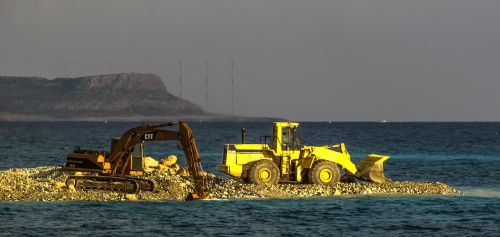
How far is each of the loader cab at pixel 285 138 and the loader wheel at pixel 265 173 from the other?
1.02m

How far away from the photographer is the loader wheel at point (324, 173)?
4519 cm

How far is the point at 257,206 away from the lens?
40.4 m

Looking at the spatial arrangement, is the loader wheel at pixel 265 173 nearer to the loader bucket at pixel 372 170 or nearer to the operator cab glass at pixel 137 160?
the loader bucket at pixel 372 170

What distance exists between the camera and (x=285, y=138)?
151 feet

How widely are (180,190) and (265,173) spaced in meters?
4.23

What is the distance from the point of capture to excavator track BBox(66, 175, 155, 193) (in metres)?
42.6

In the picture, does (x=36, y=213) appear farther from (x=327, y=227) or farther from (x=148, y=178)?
(x=327, y=227)

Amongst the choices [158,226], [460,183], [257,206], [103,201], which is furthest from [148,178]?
Answer: [460,183]

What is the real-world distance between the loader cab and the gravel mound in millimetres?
1701

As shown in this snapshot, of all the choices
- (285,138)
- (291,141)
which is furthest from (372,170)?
(285,138)

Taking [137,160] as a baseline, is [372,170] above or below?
below

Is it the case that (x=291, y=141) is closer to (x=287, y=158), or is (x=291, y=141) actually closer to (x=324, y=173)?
(x=287, y=158)

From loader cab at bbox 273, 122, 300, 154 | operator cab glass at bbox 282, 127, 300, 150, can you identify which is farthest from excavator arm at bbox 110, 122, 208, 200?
operator cab glass at bbox 282, 127, 300, 150

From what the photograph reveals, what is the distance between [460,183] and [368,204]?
17884 mm
